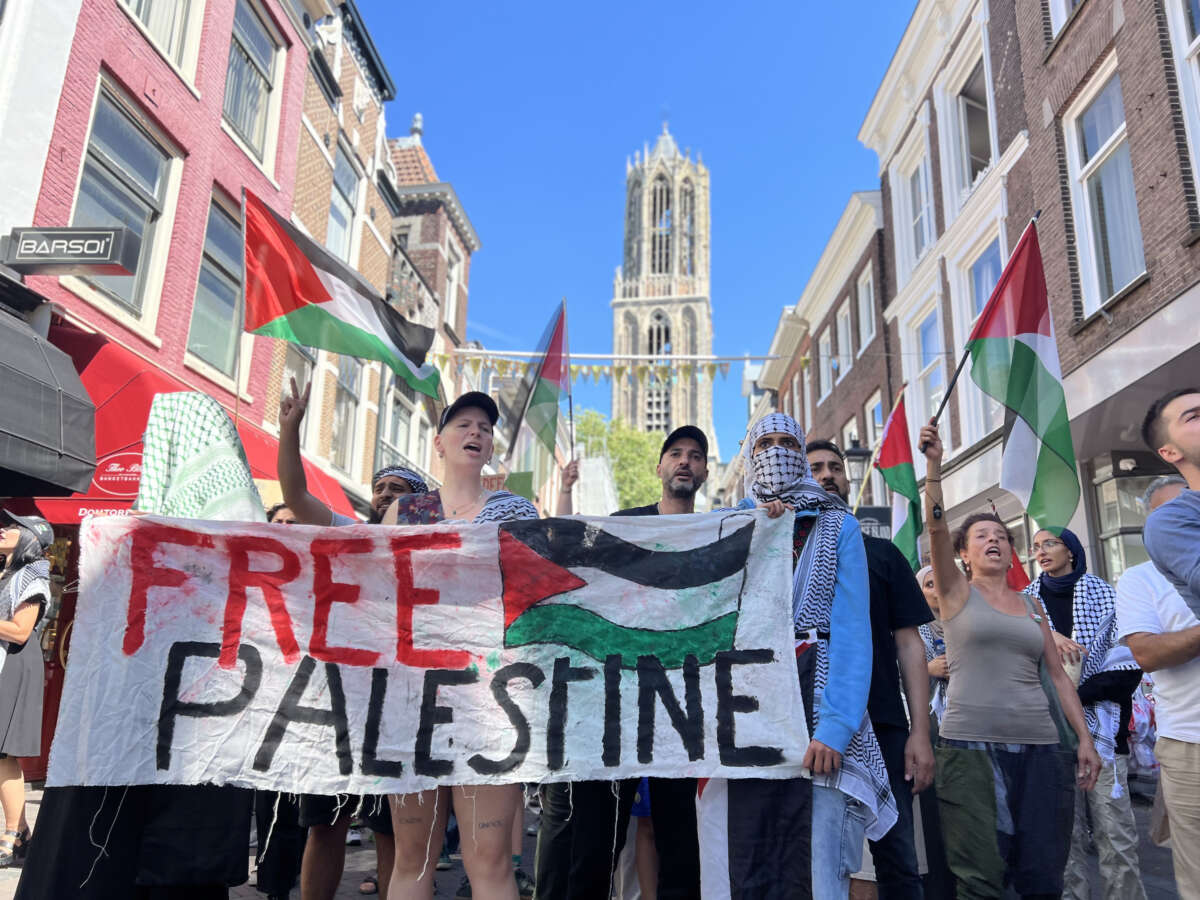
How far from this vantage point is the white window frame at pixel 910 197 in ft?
54.3

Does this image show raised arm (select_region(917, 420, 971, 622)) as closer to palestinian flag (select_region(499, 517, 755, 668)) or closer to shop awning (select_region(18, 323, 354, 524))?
palestinian flag (select_region(499, 517, 755, 668))

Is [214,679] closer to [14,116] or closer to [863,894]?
[863,894]

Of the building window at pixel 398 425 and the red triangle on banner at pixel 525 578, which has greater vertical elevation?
the building window at pixel 398 425

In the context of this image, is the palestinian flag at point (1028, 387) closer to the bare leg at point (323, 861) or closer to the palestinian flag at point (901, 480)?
the palestinian flag at point (901, 480)

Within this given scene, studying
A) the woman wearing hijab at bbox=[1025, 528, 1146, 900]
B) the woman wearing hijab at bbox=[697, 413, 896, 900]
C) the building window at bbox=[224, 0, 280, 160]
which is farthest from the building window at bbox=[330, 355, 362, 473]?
the woman wearing hijab at bbox=[697, 413, 896, 900]

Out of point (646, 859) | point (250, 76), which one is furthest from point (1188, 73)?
point (250, 76)

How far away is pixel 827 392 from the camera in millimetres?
23688

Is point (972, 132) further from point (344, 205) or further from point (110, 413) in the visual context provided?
point (110, 413)

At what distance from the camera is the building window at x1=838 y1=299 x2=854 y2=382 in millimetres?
21672

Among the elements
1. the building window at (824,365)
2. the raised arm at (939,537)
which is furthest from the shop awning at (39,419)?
the building window at (824,365)

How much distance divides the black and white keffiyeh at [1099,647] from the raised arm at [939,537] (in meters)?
0.73

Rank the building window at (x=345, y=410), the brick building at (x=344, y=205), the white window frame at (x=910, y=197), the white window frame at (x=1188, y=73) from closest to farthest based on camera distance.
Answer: the white window frame at (x=1188, y=73) < the brick building at (x=344, y=205) < the white window frame at (x=910, y=197) < the building window at (x=345, y=410)

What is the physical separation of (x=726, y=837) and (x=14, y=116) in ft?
30.2

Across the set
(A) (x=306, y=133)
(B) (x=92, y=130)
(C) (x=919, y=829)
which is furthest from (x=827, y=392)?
(C) (x=919, y=829)
